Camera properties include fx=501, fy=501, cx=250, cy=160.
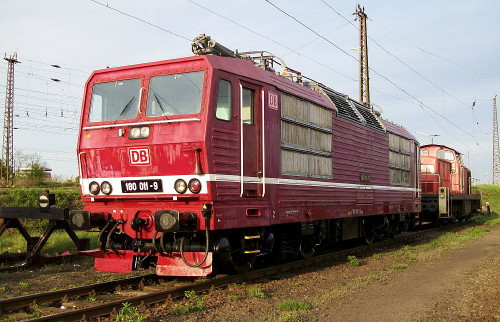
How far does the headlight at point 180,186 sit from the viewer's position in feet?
25.1

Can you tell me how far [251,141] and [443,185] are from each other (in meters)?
19.3

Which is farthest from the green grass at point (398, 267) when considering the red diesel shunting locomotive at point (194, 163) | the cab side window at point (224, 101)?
the cab side window at point (224, 101)

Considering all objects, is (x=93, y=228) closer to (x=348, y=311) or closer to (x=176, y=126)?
Answer: (x=176, y=126)

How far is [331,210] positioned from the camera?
11406 millimetres

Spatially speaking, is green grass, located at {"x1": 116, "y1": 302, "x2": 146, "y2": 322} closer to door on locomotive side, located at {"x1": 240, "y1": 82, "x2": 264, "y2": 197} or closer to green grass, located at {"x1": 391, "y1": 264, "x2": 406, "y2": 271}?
door on locomotive side, located at {"x1": 240, "y1": 82, "x2": 264, "y2": 197}

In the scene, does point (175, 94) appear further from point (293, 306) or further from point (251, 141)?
point (293, 306)

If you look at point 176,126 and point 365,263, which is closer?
point 176,126

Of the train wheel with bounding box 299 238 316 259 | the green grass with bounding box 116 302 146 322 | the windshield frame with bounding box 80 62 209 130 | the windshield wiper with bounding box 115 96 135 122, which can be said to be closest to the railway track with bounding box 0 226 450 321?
the green grass with bounding box 116 302 146 322

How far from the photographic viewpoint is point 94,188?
852 cm

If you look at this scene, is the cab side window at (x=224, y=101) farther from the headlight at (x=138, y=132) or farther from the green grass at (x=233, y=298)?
the green grass at (x=233, y=298)

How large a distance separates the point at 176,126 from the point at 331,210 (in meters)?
4.99

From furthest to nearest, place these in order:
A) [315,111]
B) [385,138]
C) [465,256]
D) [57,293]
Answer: [385,138]
[465,256]
[315,111]
[57,293]

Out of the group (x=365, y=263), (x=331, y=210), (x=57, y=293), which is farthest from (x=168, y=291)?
(x=365, y=263)

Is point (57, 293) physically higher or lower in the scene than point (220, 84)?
lower
